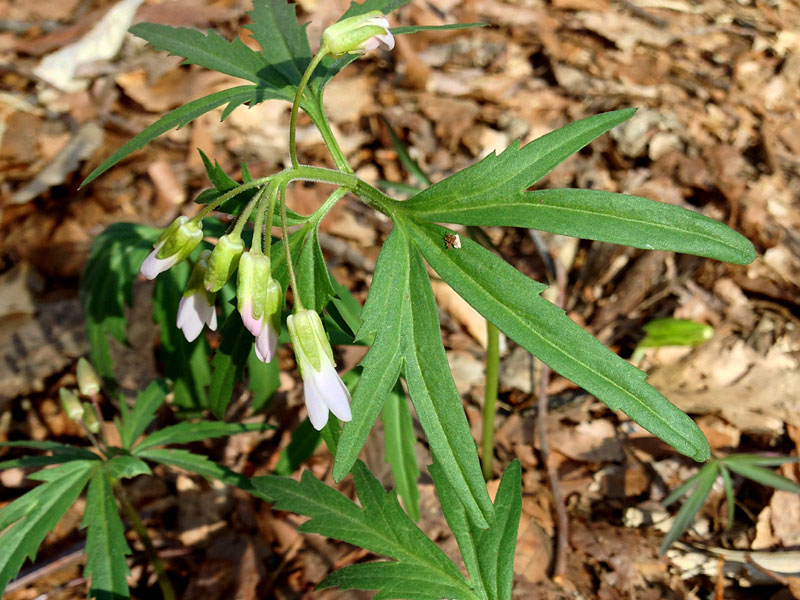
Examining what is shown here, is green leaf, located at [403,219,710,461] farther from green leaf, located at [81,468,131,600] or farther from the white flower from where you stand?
green leaf, located at [81,468,131,600]

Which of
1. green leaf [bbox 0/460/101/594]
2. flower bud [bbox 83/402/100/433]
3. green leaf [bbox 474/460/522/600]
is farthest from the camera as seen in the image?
flower bud [bbox 83/402/100/433]

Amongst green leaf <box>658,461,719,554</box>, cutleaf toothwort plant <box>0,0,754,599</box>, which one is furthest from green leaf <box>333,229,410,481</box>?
green leaf <box>658,461,719,554</box>

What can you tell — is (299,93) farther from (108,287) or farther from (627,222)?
(108,287)

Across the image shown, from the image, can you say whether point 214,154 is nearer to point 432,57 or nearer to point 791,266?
point 432,57

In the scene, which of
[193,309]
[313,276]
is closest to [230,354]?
[193,309]

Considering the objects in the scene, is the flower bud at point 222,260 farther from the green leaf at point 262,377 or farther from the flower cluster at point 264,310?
the green leaf at point 262,377

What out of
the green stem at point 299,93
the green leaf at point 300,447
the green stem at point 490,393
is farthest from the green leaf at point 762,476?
the green stem at point 299,93
